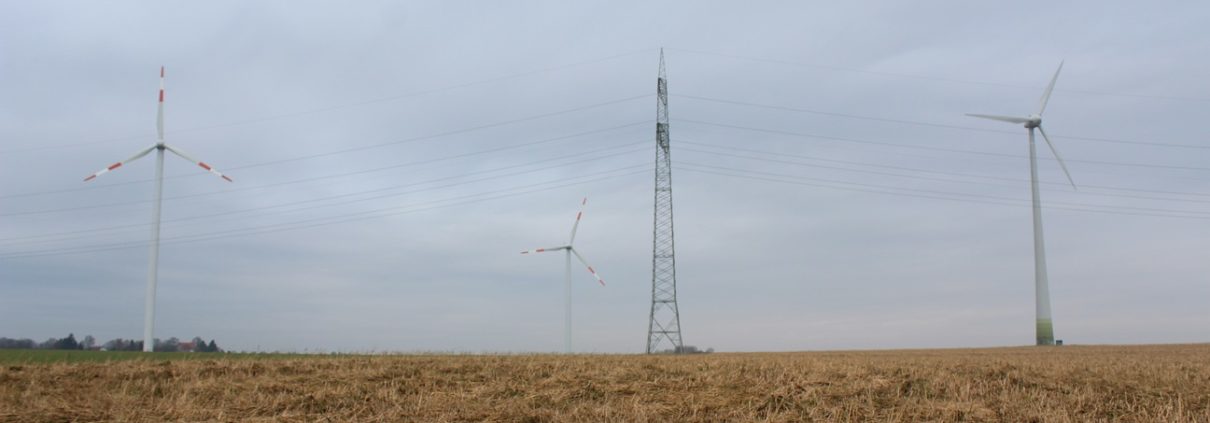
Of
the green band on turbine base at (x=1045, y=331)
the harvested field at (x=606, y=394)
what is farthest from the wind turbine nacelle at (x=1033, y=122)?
the harvested field at (x=606, y=394)

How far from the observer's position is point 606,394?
65.5 feet

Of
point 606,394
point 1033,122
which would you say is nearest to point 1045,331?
point 1033,122

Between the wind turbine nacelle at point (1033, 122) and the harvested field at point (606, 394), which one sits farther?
the wind turbine nacelle at point (1033, 122)

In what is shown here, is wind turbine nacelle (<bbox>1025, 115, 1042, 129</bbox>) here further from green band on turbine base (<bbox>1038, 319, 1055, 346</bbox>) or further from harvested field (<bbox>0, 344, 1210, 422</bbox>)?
harvested field (<bbox>0, 344, 1210, 422</bbox>)

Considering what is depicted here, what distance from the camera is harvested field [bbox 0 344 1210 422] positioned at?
17141 mm

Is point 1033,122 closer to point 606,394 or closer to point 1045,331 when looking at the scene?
point 1045,331

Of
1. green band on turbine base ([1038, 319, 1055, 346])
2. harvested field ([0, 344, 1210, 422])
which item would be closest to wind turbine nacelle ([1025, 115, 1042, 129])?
green band on turbine base ([1038, 319, 1055, 346])

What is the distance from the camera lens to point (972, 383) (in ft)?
68.1

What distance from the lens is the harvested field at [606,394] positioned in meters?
17.1

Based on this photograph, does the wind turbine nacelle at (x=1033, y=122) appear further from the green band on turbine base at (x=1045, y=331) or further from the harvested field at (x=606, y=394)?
the harvested field at (x=606, y=394)

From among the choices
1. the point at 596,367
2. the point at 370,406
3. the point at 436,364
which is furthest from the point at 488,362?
the point at 370,406

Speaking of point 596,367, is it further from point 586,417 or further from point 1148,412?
point 1148,412

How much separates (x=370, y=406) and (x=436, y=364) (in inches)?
306

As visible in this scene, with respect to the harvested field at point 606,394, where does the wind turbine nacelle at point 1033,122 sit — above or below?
above
